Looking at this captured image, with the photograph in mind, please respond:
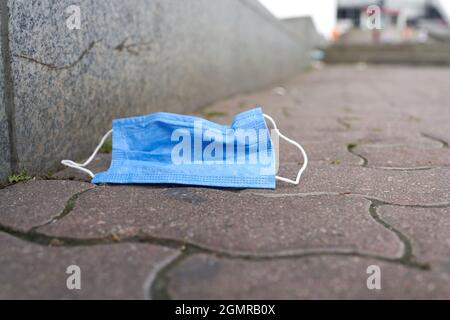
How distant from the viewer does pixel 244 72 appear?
430 cm

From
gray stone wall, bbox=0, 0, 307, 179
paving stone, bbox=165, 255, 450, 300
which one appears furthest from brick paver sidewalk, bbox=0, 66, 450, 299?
gray stone wall, bbox=0, 0, 307, 179

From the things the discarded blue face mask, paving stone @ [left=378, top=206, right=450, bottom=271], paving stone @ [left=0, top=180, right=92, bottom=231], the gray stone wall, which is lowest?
paving stone @ [left=378, top=206, right=450, bottom=271]

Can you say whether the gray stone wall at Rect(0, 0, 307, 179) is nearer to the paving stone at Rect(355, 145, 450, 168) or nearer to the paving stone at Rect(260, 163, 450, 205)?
the paving stone at Rect(260, 163, 450, 205)

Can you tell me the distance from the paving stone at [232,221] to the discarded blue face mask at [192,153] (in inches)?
2.9

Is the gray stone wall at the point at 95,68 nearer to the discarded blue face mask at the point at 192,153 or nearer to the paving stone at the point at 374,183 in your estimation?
the discarded blue face mask at the point at 192,153

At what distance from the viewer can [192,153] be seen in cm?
148

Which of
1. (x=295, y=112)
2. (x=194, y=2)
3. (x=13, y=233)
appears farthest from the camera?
(x=295, y=112)

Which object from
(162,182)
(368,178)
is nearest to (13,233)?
(162,182)

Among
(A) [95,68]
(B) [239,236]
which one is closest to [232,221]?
(B) [239,236]

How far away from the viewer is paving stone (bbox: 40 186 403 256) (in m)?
0.99

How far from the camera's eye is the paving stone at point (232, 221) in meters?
0.99
